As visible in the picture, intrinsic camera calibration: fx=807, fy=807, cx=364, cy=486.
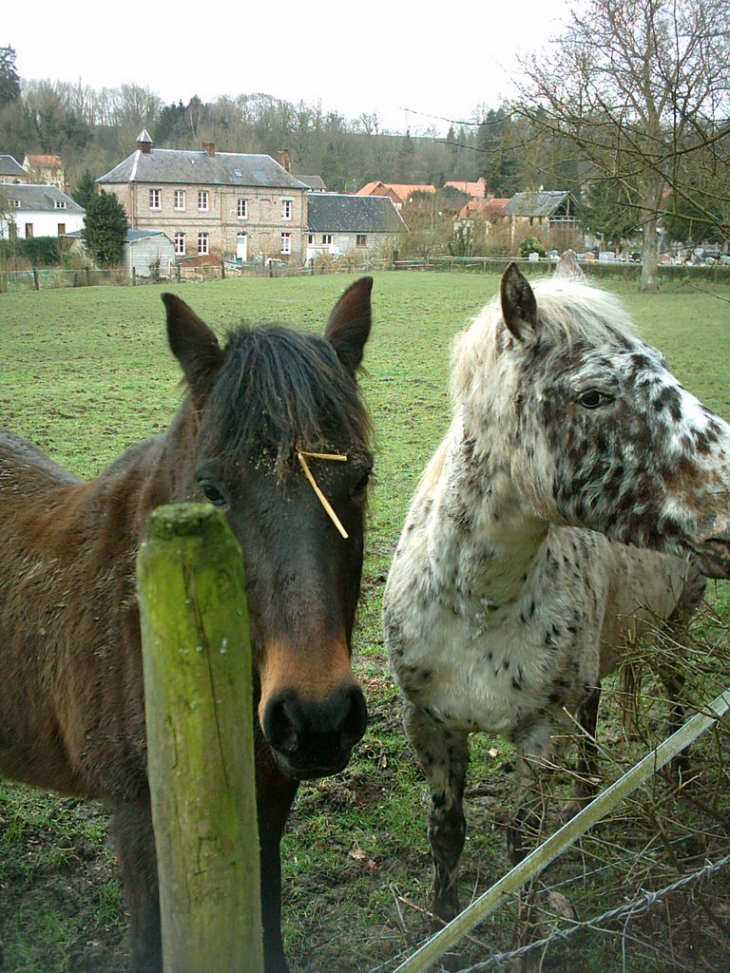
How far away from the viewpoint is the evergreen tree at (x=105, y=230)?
2717 cm

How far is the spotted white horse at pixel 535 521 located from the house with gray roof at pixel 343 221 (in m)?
38.0

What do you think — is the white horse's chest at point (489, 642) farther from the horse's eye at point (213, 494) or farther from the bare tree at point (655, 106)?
the bare tree at point (655, 106)

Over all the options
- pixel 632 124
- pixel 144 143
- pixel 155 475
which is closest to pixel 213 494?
pixel 155 475

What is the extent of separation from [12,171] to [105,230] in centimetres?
2470

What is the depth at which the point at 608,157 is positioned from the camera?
5195 millimetres

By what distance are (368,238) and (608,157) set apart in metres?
35.1

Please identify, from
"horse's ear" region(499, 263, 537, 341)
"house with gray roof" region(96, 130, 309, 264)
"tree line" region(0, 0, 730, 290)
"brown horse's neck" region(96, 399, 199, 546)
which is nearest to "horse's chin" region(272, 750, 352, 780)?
"brown horse's neck" region(96, 399, 199, 546)

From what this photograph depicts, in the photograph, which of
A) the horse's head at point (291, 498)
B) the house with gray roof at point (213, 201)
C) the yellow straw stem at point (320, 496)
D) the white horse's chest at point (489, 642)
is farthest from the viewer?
the house with gray roof at point (213, 201)

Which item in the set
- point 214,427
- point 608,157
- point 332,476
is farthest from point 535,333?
point 608,157

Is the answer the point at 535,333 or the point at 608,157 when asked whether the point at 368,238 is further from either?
the point at 535,333

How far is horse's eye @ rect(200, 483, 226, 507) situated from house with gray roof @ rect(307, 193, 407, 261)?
38.9 metres

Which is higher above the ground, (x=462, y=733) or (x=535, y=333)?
(x=535, y=333)

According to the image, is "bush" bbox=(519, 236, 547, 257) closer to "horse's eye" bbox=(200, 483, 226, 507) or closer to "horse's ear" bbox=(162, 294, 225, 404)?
"horse's ear" bbox=(162, 294, 225, 404)

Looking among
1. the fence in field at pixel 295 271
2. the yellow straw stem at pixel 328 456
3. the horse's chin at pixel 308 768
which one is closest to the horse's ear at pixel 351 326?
the yellow straw stem at pixel 328 456
